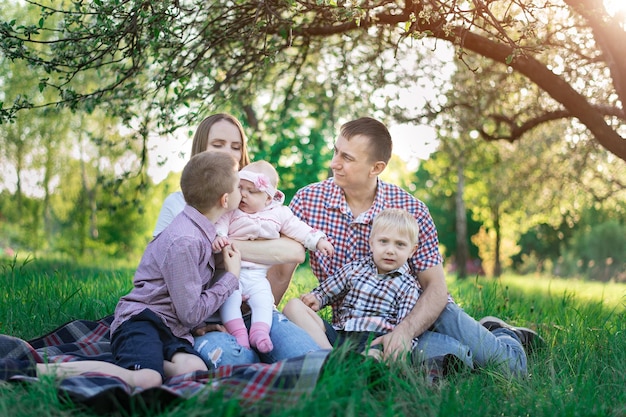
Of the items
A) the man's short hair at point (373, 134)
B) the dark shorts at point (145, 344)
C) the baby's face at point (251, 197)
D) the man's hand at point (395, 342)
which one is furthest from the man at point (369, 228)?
the dark shorts at point (145, 344)

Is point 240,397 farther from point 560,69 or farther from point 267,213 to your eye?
point 560,69

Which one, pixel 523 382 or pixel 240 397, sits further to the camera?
pixel 523 382

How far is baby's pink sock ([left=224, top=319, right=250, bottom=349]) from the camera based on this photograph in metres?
3.54

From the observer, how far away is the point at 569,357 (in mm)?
4047

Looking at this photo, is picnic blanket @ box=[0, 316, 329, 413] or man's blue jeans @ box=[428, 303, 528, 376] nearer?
picnic blanket @ box=[0, 316, 329, 413]

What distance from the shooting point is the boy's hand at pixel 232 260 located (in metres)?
3.55

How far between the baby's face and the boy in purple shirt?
0.21 m

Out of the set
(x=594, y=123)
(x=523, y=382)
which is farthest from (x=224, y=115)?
(x=594, y=123)

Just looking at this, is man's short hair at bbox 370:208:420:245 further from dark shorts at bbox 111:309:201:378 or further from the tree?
dark shorts at bbox 111:309:201:378

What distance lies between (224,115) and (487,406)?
2599 millimetres

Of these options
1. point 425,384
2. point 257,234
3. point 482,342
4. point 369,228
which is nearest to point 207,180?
point 257,234

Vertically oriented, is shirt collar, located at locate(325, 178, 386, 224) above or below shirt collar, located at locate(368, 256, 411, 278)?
above

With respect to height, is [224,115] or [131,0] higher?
[131,0]

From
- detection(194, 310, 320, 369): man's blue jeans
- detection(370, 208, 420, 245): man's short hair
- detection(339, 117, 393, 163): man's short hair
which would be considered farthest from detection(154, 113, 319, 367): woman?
detection(339, 117, 393, 163): man's short hair
